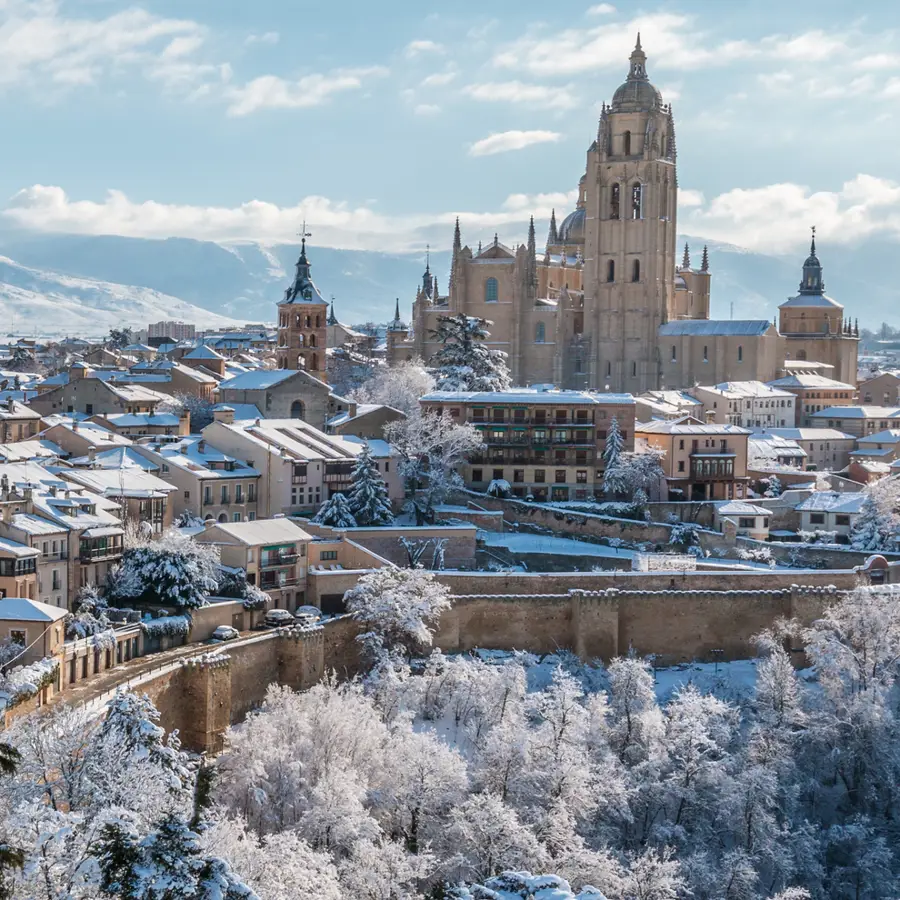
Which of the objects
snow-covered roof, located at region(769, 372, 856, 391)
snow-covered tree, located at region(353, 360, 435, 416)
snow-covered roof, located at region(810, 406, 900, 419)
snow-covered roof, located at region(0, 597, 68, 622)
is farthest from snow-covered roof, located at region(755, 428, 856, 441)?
snow-covered roof, located at region(0, 597, 68, 622)

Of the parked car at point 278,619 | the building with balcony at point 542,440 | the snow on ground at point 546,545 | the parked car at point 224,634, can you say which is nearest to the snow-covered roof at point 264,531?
the parked car at point 278,619

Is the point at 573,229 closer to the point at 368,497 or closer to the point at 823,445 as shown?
the point at 823,445

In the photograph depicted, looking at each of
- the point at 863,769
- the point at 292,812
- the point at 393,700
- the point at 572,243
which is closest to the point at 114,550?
the point at 393,700

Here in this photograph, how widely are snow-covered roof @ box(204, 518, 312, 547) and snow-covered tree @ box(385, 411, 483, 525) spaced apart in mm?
7961

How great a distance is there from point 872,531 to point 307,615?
2071 centimetres

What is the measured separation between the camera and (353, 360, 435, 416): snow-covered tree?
7456 cm

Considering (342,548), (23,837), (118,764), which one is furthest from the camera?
(342,548)

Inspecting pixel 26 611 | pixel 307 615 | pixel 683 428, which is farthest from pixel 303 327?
pixel 26 611

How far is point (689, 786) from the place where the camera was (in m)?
43.3

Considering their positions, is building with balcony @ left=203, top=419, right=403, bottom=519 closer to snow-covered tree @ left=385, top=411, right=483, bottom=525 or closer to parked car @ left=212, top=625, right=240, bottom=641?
snow-covered tree @ left=385, top=411, right=483, bottom=525

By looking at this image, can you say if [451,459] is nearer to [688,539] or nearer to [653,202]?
[688,539]

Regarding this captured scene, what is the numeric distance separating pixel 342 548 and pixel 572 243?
208ft

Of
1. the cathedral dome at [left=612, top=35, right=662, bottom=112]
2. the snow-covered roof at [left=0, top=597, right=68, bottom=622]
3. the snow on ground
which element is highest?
the cathedral dome at [left=612, top=35, right=662, bottom=112]

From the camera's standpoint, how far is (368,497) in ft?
193
